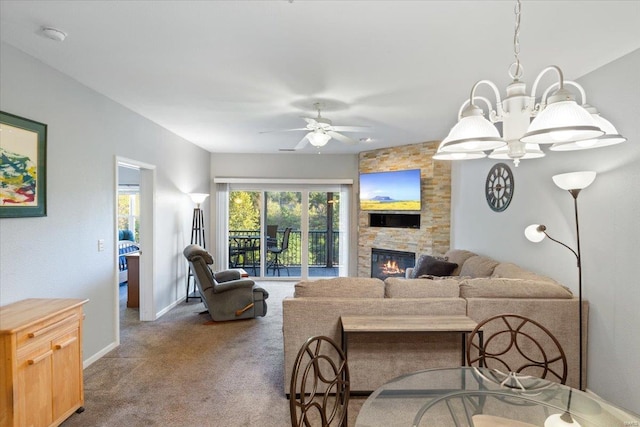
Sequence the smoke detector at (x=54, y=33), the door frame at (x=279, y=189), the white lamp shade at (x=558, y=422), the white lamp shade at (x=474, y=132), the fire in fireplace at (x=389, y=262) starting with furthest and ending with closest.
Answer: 1. the door frame at (x=279, y=189)
2. the fire in fireplace at (x=389, y=262)
3. the smoke detector at (x=54, y=33)
4. the white lamp shade at (x=558, y=422)
5. the white lamp shade at (x=474, y=132)

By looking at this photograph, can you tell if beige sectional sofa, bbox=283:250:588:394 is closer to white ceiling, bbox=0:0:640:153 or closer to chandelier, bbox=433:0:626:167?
chandelier, bbox=433:0:626:167

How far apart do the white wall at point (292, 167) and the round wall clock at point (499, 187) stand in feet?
9.77

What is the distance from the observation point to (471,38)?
2311 millimetres

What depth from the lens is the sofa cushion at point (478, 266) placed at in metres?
3.96

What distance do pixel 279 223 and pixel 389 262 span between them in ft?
7.77

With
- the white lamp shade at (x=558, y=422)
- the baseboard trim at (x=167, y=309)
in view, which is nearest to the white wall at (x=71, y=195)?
the baseboard trim at (x=167, y=309)

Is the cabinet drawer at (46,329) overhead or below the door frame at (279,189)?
below

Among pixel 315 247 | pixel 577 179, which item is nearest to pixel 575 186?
pixel 577 179

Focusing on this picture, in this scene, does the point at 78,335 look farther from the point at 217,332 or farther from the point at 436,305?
the point at 436,305

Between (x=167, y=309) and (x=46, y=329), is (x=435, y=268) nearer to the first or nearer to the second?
(x=167, y=309)

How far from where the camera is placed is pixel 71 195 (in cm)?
308

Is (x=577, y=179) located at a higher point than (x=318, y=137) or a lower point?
lower

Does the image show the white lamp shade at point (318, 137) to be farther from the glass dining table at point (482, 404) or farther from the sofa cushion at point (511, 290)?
the glass dining table at point (482, 404)

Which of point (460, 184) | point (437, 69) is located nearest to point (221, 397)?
point (437, 69)
